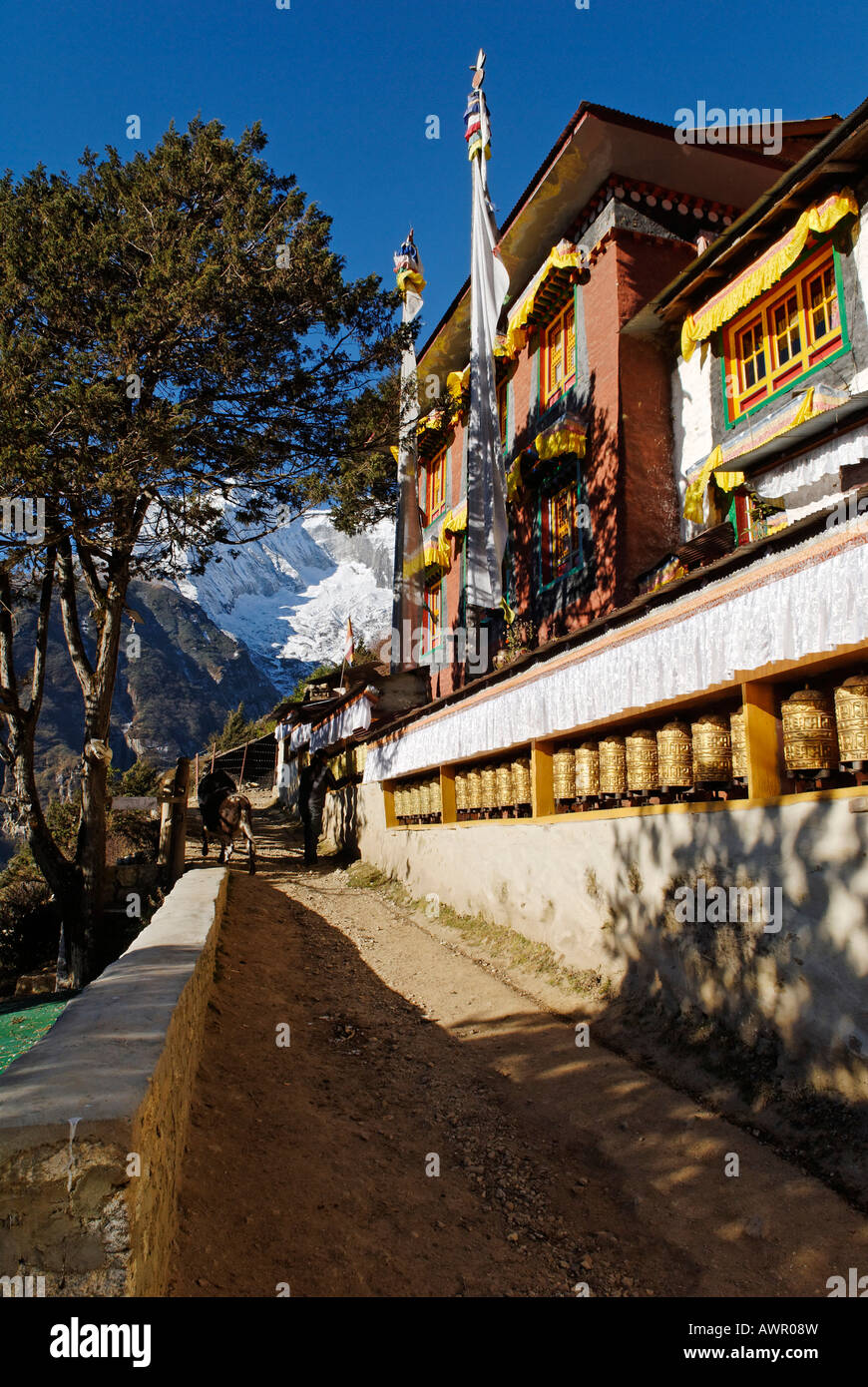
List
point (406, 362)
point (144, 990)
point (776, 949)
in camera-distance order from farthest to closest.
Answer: point (406, 362), point (776, 949), point (144, 990)

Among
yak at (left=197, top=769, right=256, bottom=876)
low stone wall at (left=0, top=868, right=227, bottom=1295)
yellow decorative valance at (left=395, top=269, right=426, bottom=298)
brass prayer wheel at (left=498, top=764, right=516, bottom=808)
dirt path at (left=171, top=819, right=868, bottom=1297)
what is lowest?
dirt path at (left=171, top=819, right=868, bottom=1297)

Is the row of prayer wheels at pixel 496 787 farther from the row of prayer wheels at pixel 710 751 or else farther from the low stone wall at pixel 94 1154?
the low stone wall at pixel 94 1154

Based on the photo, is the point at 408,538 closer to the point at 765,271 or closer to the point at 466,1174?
the point at 765,271

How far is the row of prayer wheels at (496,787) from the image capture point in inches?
338

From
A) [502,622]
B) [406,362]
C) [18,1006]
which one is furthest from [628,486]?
[18,1006]

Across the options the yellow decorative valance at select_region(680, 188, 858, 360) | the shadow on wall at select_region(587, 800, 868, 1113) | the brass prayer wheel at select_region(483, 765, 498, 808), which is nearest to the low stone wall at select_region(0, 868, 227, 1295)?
the shadow on wall at select_region(587, 800, 868, 1113)

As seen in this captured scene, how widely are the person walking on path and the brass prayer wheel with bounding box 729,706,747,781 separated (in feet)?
41.9

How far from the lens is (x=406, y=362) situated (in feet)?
51.9

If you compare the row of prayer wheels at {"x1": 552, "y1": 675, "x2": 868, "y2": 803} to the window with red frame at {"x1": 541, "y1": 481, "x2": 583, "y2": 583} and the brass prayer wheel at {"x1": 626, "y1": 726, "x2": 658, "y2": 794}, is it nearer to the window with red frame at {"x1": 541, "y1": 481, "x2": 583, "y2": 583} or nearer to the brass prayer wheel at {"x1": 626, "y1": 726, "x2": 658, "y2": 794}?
the brass prayer wheel at {"x1": 626, "y1": 726, "x2": 658, "y2": 794}

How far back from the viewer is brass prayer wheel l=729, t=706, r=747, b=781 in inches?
203

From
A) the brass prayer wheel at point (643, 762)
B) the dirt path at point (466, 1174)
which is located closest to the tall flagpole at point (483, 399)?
the brass prayer wheel at point (643, 762)

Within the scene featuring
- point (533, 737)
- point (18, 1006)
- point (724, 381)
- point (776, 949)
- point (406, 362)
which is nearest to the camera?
point (776, 949)
